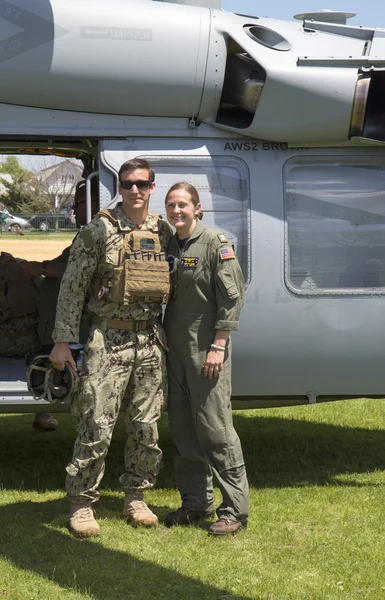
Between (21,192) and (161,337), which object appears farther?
(21,192)

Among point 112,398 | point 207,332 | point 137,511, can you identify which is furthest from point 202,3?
point 137,511

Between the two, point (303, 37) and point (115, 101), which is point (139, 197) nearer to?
point (115, 101)

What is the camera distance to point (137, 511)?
514 cm

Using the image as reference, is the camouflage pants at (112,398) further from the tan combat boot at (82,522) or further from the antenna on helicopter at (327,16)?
the antenna on helicopter at (327,16)

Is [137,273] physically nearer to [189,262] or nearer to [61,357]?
[189,262]

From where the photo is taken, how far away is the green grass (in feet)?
14.1

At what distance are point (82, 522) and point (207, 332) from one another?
1.32 meters

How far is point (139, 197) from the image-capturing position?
485 cm

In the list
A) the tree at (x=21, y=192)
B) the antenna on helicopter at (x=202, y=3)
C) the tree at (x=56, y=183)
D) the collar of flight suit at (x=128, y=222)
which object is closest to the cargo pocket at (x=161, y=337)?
the collar of flight suit at (x=128, y=222)

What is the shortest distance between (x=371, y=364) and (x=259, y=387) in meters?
0.78

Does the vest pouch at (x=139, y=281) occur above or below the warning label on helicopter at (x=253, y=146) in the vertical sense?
below

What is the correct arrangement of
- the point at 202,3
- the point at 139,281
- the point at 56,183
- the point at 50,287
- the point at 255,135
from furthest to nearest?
1. the point at 56,183
2. the point at 50,287
3. the point at 202,3
4. the point at 255,135
5. the point at 139,281

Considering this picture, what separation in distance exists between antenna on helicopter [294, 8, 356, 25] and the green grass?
336 centimetres

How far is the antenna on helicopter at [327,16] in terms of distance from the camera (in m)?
6.18
